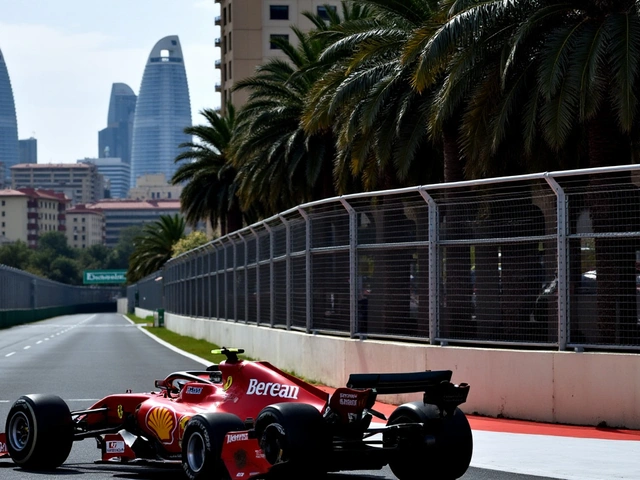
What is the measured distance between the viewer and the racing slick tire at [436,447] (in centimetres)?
789

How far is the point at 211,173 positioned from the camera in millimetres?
48375

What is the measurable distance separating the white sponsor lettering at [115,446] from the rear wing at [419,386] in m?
2.43

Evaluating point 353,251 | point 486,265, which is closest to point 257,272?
point 353,251

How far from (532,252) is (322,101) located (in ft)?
38.9

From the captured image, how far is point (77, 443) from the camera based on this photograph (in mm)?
11477

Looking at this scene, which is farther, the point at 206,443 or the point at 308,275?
the point at 308,275

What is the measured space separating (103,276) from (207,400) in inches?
6617

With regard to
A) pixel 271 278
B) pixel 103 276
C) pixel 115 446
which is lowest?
pixel 115 446

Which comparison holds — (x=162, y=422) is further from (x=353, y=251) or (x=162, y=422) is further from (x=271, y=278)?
(x=271, y=278)

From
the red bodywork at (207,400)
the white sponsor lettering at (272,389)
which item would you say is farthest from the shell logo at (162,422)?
the white sponsor lettering at (272,389)

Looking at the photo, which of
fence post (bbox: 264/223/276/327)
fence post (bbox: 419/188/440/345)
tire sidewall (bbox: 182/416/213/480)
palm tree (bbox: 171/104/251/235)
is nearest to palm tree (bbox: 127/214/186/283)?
palm tree (bbox: 171/104/251/235)

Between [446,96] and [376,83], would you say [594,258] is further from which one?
[376,83]

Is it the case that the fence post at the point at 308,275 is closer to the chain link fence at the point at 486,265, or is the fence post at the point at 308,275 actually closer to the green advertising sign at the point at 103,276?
the chain link fence at the point at 486,265

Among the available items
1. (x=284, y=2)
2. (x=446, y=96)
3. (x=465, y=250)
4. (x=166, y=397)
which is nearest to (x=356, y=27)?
(x=446, y=96)
